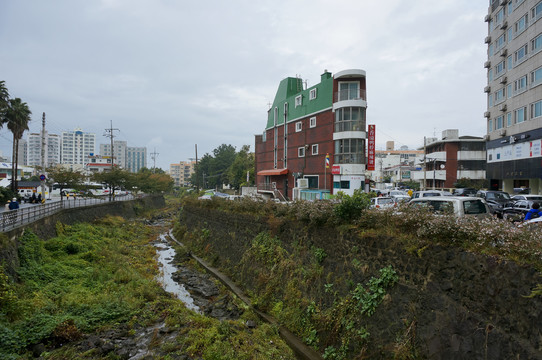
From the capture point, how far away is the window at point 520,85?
98.1ft

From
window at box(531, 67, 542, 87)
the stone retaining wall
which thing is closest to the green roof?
window at box(531, 67, 542, 87)

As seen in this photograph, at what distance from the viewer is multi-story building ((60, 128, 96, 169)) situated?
520 feet

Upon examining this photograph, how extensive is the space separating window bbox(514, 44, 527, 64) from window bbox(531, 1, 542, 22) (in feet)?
8.20

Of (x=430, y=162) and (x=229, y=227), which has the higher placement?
(x=430, y=162)

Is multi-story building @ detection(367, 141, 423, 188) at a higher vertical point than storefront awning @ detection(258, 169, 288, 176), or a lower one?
higher

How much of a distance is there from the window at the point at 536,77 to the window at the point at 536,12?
16.3 ft

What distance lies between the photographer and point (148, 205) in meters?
53.9

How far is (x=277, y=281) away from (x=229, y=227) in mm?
7158

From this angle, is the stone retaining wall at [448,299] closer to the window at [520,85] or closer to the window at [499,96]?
the window at [520,85]

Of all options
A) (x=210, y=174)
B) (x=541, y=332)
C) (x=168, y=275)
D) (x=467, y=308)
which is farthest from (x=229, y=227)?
(x=210, y=174)

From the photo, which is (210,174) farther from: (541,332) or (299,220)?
(541,332)

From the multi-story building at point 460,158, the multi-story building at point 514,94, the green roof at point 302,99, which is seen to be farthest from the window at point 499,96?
the green roof at point 302,99

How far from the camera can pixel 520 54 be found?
3081 centimetres

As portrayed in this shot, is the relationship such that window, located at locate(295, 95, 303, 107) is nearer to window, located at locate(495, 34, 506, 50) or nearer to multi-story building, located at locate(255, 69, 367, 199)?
multi-story building, located at locate(255, 69, 367, 199)
